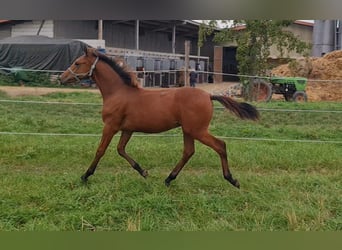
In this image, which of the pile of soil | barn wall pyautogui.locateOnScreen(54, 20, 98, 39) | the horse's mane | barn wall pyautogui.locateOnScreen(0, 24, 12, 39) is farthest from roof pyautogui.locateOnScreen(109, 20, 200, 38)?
the horse's mane

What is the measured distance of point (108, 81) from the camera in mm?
3885

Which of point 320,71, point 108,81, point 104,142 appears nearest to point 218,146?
point 104,142

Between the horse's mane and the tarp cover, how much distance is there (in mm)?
11140

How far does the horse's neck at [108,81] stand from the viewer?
12.7 ft

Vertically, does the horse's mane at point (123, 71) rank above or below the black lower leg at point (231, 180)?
above

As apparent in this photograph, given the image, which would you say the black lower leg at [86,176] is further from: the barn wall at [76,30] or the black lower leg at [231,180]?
the barn wall at [76,30]

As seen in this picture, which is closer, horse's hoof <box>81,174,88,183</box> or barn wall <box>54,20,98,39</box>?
horse's hoof <box>81,174,88,183</box>

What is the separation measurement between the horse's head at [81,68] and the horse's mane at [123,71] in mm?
74

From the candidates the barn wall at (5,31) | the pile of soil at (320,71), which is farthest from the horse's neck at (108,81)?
the barn wall at (5,31)

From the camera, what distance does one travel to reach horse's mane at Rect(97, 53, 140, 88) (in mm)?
3865

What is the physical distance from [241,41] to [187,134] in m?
8.79

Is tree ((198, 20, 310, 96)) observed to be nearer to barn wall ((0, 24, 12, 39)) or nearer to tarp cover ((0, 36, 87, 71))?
tarp cover ((0, 36, 87, 71))

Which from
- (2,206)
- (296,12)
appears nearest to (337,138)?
(2,206)

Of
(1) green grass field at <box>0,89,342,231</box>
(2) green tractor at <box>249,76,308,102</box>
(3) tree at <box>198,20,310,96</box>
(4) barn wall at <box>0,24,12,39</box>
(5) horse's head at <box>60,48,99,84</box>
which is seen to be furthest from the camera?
(4) barn wall at <box>0,24,12,39</box>
